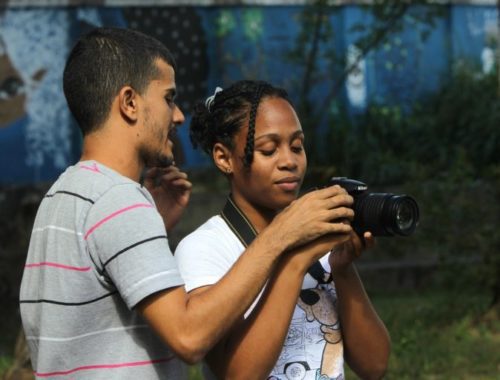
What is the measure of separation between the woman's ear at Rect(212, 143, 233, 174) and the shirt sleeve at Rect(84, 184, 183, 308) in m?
0.52

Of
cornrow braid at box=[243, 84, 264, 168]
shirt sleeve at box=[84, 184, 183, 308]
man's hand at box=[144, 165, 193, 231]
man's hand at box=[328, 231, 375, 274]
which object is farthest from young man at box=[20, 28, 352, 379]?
man's hand at box=[144, 165, 193, 231]

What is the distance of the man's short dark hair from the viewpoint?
225 centimetres

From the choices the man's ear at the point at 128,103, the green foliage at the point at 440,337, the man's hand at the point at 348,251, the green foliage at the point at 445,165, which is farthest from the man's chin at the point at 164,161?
the green foliage at the point at 445,165

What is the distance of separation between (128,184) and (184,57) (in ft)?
28.3

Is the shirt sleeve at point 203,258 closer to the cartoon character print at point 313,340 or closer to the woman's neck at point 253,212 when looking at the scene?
the woman's neck at point 253,212

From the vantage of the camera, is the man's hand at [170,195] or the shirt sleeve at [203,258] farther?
the man's hand at [170,195]

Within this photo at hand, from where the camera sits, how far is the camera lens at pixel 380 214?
235 cm

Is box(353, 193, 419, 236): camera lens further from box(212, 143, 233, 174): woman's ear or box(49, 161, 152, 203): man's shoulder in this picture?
box(49, 161, 152, 203): man's shoulder

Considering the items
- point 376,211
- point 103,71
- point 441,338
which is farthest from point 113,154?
point 441,338

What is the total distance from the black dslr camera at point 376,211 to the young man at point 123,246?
0.08m

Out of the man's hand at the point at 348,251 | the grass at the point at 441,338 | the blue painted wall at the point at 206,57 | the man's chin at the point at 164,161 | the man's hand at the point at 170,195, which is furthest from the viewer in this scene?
the blue painted wall at the point at 206,57

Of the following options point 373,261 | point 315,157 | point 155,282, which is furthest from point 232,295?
point 315,157

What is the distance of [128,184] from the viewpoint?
2.17m

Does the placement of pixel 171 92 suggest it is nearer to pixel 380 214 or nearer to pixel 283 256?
pixel 283 256
